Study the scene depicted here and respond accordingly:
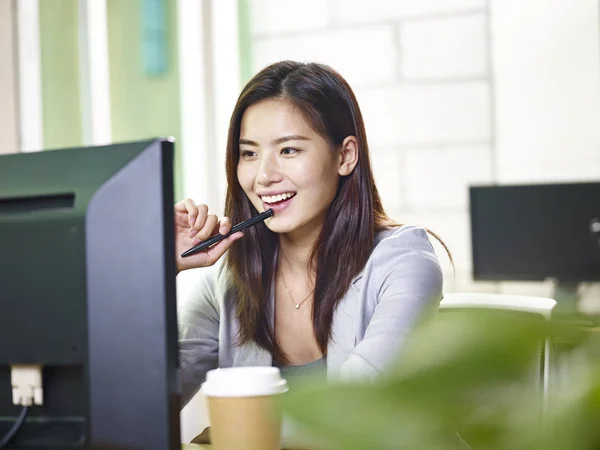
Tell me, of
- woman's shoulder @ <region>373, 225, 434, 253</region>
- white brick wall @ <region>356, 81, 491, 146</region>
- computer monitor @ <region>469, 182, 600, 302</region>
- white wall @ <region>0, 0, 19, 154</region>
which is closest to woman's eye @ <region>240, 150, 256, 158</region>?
woman's shoulder @ <region>373, 225, 434, 253</region>

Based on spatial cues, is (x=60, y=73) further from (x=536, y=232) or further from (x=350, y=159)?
(x=536, y=232)

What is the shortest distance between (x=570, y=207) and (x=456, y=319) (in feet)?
10.2

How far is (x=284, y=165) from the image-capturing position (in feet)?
5.67

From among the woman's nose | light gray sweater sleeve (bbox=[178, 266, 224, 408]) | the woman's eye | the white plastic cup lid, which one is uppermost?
the woman's eye

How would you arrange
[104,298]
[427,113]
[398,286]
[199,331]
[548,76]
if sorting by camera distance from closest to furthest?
[104,298] → [398,286] → [199,331] → [548,76] → [427,113]

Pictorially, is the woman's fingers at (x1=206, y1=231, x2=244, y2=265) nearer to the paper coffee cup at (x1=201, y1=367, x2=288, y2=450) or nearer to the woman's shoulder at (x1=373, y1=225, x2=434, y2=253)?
the woman's shoulder at (x1=373, y1=225, x2=434, y2=253)

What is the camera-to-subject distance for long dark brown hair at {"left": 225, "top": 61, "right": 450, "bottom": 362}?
1688 millimetres

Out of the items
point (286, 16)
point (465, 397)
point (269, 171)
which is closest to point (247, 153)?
point (269, 171)

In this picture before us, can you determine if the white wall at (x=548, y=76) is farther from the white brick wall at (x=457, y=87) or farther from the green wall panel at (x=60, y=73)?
the green wall panel at (x=60, y=73)

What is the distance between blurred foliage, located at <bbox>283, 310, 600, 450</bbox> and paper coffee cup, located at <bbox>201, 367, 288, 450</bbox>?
669mm

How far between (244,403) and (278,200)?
3.10ft

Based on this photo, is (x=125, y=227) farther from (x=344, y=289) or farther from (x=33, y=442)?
(x=344, y=289)

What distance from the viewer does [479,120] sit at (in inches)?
116

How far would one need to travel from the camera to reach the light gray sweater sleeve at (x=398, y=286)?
1.40 meters
